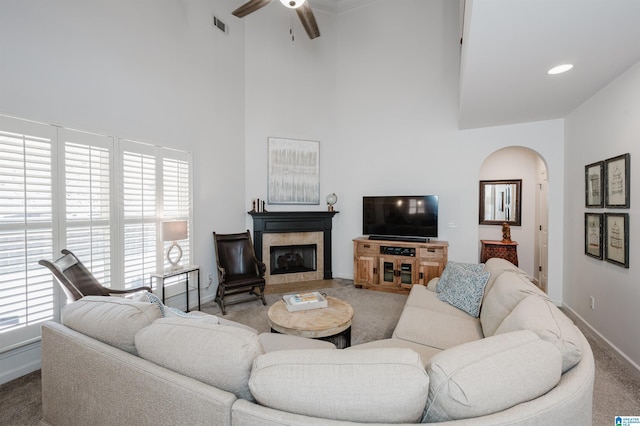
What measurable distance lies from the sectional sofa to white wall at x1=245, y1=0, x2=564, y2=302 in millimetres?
3515

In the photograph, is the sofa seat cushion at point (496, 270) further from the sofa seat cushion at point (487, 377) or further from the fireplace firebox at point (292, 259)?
the fireplace firebox at point (292, 259)

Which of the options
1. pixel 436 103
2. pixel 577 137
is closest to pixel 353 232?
pixel 436 103

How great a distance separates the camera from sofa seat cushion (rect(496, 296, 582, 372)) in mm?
1118

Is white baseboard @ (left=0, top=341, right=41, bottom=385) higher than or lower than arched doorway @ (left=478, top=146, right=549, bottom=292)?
lower

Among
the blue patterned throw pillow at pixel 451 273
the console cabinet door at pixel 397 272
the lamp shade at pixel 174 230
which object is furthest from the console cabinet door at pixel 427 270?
the lamp shade at pixel 174 230

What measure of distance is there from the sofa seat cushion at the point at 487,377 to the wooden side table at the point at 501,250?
4.58m

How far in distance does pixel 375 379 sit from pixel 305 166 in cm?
458

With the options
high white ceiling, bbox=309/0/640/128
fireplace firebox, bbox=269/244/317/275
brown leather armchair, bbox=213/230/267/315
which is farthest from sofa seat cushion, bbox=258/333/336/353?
fireplace firebox, bbox=269/244/317/275

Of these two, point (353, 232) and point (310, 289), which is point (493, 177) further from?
point (310, 289)

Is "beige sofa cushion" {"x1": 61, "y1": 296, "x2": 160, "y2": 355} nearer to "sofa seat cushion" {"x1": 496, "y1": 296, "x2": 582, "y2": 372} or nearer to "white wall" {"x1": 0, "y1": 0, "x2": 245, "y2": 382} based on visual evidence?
"white wall" {"x1": 0, "y1": 0, "x2": 245, "y2": 382}

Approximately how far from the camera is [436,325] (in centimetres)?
218

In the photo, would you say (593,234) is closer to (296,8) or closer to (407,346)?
(407,346)

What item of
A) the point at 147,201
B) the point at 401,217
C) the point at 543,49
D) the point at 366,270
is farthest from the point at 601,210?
the point at 147,201

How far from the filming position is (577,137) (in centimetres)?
350
